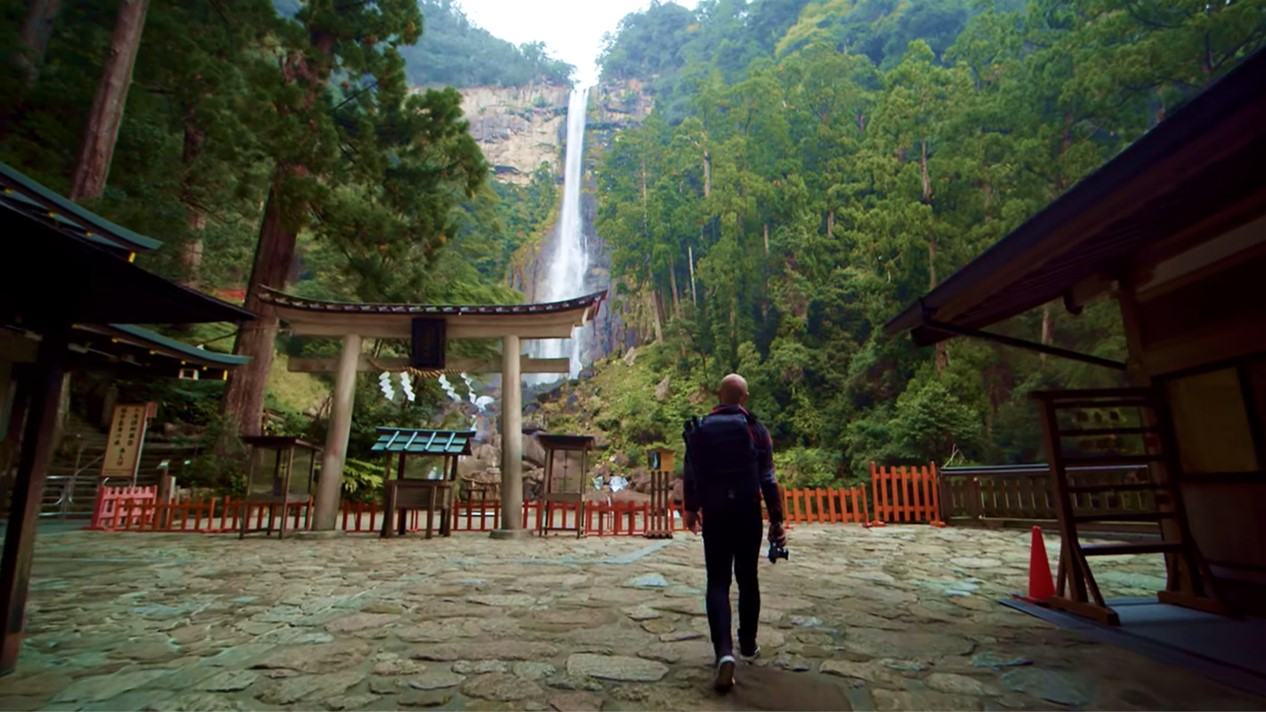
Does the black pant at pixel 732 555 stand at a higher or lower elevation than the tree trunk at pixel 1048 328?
lower

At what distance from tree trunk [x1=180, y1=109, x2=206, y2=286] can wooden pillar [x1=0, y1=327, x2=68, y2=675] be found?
11096 millimetres

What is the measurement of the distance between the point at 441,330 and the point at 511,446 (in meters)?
2.55

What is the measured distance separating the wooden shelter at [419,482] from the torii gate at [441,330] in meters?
0.81

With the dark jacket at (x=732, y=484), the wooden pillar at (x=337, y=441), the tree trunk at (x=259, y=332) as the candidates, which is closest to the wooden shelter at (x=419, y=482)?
the wooden pillar at (x=337, y=441)

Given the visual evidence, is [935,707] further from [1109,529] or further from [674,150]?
[674,150]

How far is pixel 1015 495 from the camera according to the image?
36.2 ft


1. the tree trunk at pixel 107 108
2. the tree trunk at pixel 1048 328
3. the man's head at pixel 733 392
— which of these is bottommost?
the man's head at pixel 733 392

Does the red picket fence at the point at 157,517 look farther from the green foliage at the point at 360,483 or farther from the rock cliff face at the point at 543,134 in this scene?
the rock cliff face at the point at 543,134

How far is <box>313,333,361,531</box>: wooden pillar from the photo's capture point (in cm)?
995

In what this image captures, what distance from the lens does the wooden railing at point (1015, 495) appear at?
9938 mm

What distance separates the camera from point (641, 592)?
Answer: 525 cm

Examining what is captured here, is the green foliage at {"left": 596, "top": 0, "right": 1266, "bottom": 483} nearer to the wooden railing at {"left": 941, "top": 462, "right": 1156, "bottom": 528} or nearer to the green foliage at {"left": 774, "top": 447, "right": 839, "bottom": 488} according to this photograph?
the green foliage at {"left": 774, "top": 447, "right": 839, "bottom": 488}

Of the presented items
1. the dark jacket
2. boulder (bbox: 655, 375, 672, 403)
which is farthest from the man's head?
boulder (bbox: 655, 375, 672, 403)

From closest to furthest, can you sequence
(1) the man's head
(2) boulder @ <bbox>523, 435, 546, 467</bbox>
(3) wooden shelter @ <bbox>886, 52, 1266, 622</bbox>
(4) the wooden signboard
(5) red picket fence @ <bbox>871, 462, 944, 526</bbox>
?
1. (1) the man's head
2. (3) wooden shelter @ <bbox>886, 52, 1266, 622</bbox>
3. (5) red picket fence @ <bbox>871, 462, 944, 526</bbox>
4. (4) the wooden signboard
5. (2) boulder @ <bbox>523, 435, 546, 467</bbox>
